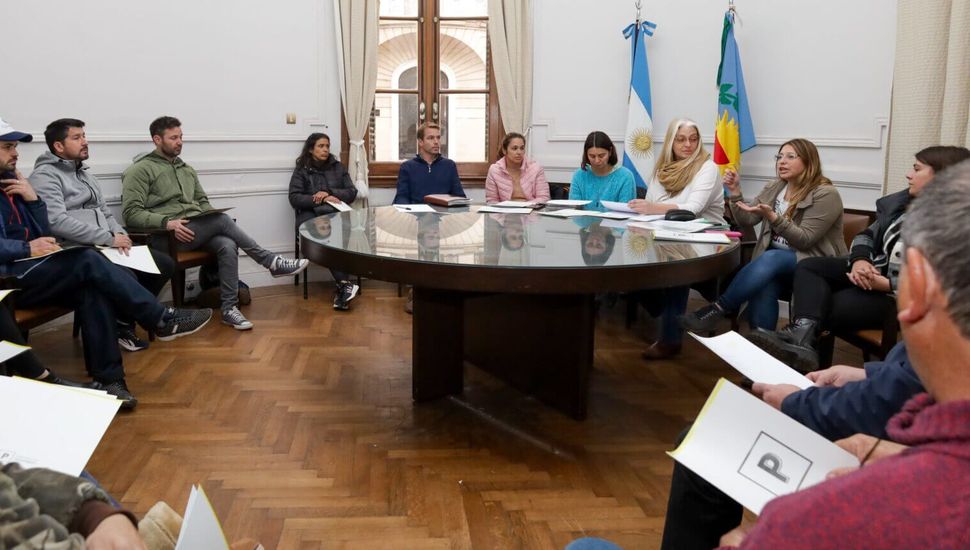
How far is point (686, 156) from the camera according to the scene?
13.6 ft

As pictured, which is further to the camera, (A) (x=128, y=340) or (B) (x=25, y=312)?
(A) (x=128, y=340)

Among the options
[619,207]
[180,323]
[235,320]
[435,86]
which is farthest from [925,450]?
[435,86]

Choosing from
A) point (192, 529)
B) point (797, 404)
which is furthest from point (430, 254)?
point (192, 529)

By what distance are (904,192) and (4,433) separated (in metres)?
3.32

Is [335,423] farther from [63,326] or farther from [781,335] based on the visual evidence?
[63,326]

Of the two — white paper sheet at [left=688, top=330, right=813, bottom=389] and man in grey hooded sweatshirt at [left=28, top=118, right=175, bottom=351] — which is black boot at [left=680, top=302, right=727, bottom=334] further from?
man in grey hooded sweatshirt at [left=28, top=118, right=175, bottom=351]

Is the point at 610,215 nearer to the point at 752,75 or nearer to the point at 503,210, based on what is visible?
the point at 503,210

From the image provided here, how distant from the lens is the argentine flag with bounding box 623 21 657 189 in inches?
208

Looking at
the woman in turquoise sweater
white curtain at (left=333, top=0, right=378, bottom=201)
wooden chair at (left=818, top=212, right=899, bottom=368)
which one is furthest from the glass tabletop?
white curtain at (left=333, top=0, right=378, bottom=201)

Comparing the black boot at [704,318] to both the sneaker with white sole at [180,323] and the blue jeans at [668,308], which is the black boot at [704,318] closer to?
the blue jeans at [668,308]

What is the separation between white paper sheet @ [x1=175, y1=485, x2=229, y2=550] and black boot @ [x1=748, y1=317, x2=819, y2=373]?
8.18 ft

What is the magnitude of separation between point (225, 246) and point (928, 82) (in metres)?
3.98

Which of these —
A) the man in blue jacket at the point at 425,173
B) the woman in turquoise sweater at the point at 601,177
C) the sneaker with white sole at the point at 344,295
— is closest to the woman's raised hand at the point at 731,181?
the woman in turquoise sweater at the point at 601,177

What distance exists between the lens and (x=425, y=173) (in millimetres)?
5250
